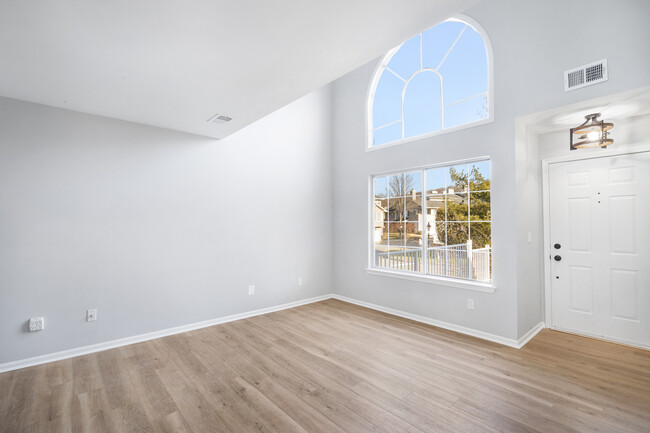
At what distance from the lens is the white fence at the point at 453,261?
3.56m

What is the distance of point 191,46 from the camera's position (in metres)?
1.98

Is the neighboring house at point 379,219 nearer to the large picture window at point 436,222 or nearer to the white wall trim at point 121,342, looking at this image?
the large picture window at point 436,222

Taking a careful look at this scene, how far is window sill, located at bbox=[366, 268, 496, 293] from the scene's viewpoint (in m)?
3.44

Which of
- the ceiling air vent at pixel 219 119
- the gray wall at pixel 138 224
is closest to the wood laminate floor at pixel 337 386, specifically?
the gray wall at pixel 138 224

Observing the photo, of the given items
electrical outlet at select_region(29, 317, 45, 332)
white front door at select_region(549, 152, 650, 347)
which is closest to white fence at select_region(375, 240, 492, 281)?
white front door at select_region(549, 152, 650, 347)

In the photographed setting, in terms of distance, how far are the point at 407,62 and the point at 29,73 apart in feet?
14.2

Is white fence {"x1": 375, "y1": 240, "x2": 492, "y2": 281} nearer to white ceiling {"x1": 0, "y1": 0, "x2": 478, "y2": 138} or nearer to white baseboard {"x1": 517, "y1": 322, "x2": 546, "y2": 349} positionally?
white baseboard {"x1": 517, "y1": 322, "x2": 546, "y2": 349}

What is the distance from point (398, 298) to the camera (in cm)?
432

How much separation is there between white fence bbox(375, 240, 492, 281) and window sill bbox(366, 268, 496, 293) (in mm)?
105

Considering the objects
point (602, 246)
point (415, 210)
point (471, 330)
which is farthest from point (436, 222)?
point (602, 246)

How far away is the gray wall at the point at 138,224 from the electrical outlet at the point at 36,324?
0.15 feet

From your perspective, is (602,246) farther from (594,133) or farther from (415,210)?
(415,210)

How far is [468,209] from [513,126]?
1.05 meters

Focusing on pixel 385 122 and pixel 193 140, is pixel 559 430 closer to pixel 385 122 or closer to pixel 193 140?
pixel 385 122
